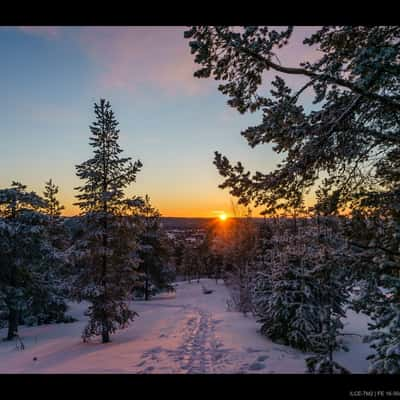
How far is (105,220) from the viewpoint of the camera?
37.2 ft

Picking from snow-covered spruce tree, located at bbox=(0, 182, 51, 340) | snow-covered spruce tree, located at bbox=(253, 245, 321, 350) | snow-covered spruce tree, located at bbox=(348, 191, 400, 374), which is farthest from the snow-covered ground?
snow-covered spruce tree, located at bbox=(348, 191, 400, 374)

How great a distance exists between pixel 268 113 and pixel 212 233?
50.1m

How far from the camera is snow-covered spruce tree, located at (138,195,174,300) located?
2745cm

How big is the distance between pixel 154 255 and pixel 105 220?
Answer: 1711 cm

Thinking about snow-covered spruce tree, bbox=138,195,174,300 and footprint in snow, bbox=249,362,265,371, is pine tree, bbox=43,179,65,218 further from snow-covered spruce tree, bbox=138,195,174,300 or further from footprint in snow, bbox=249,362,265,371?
footprint in snow, bbox=249,362,265,371

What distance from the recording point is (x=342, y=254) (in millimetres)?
4215

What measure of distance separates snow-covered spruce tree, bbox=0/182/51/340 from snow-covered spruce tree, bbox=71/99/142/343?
5193mm

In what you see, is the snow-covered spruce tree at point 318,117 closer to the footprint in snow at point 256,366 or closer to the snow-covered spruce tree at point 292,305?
the footprint in snow at point 256,366

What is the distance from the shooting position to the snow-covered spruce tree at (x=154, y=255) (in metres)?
27.5

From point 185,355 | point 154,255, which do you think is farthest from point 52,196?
point 185,355

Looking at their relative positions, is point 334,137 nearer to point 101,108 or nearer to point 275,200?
point 275,200

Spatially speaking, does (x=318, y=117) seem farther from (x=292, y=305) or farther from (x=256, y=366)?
(x=292, y=305)
